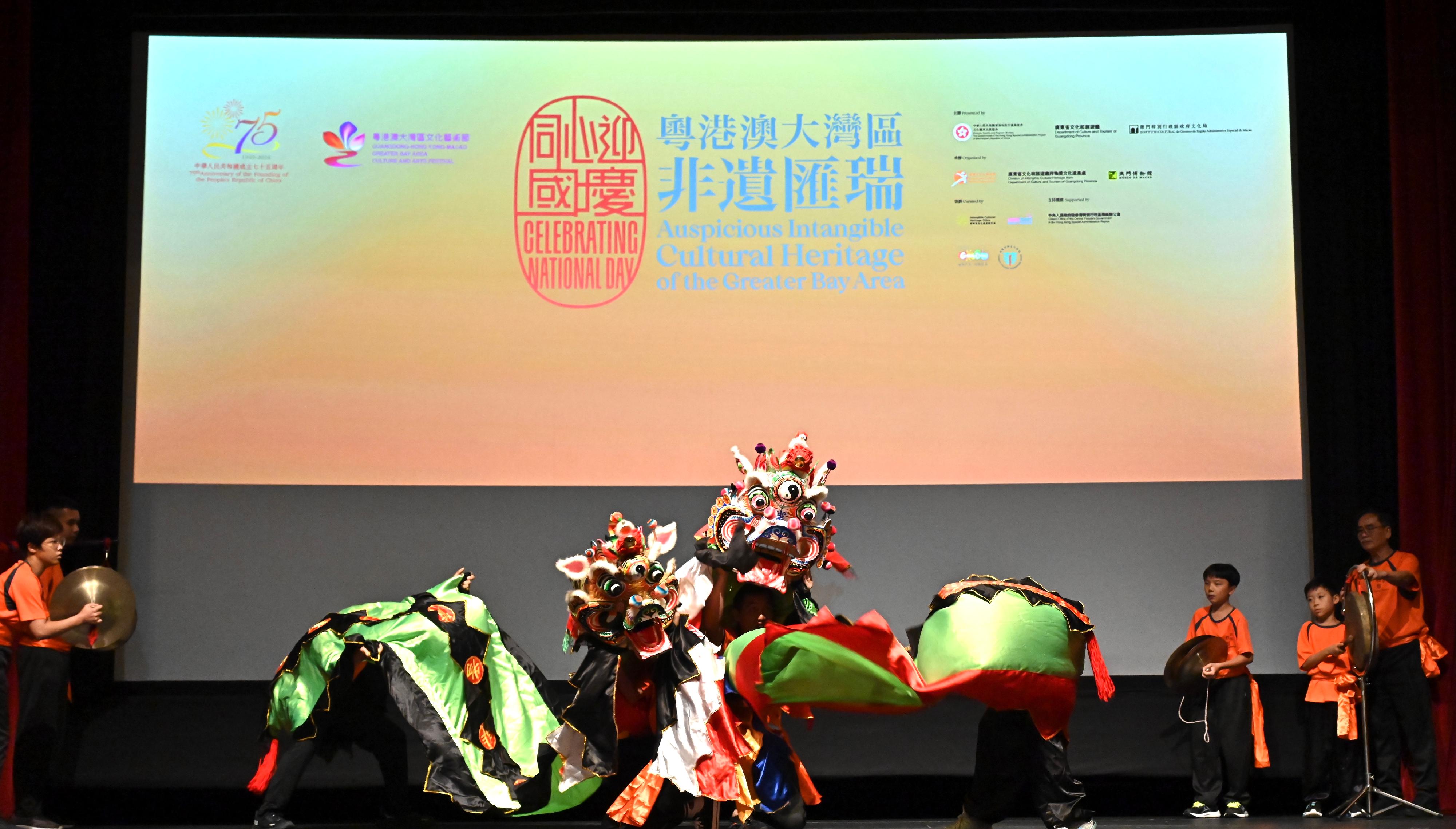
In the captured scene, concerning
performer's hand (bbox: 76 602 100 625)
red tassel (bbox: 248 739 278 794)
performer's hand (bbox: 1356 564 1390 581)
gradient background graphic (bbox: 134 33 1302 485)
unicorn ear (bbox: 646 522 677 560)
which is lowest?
red tassel (bbox: 248 739 278 794)

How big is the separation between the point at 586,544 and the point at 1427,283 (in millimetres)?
3940

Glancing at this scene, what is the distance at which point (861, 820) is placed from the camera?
5.22 meters

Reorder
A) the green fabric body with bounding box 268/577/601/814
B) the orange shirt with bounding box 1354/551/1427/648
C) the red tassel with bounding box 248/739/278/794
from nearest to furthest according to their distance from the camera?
the green fabric body with bounding box 268/577/601/814 < the red tassel with bounding box 248/739/278/794 < the orange shirt with bounding box 1354/551/1427/648

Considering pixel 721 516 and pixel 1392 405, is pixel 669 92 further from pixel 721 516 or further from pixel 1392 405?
pixel 1392 405

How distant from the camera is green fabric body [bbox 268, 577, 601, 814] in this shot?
4.25 m

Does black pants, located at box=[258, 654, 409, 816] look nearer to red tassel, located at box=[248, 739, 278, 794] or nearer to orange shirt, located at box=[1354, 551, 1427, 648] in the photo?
red tassel, located at box=[248, 739, 278, 794]

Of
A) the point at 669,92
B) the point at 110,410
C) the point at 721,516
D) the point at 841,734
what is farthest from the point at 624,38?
the point at 841,734

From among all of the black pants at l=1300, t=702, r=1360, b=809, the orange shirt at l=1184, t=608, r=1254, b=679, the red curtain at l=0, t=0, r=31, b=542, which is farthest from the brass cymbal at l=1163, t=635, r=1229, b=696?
the red curtain at l=0, t=0, r=31, b=542

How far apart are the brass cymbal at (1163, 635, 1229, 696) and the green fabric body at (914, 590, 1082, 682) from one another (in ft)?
7.02

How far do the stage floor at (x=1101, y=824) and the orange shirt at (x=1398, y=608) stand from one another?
0.74m

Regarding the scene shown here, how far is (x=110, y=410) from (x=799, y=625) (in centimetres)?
376

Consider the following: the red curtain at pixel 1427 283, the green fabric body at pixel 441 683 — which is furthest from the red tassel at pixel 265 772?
the red curtain at pixel 1427 283

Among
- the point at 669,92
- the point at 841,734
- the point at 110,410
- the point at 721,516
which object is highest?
the point at 669,92

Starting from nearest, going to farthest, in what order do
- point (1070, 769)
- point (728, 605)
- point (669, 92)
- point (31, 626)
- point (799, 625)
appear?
point (799, 625)
point (728, 605)
point (31, 626)
point (1070, 769)
point (669, 92)
